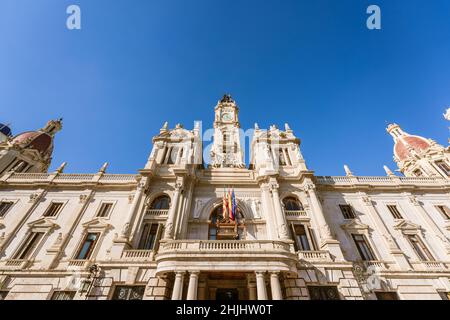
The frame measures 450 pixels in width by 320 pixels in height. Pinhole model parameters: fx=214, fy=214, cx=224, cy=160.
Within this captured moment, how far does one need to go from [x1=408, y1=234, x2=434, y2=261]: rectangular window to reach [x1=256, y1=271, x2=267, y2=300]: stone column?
15.4 m

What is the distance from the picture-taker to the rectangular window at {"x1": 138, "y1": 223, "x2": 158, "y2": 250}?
18734 mm

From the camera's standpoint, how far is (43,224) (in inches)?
802

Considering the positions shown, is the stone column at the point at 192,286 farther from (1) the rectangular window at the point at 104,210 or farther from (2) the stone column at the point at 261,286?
(1) the rectangular window at the point at 104,210

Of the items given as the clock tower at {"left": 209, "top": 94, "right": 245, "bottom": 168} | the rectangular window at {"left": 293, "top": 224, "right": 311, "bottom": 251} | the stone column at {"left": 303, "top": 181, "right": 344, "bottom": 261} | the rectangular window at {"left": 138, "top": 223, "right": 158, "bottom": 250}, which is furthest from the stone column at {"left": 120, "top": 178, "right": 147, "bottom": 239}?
the stone column at {"left": 303, "top": 181, "right": 344, "bottom": 261}

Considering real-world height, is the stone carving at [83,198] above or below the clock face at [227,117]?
below

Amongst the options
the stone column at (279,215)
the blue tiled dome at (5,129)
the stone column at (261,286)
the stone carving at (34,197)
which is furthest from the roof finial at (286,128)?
the blue tiled dome at (5,129)

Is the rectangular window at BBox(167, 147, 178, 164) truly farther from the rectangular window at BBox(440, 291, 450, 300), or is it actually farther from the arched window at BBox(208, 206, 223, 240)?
the rectangular window at BBox(440, 291, 450, 300)

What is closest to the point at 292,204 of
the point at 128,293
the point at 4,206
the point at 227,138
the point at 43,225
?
the point at 227,138

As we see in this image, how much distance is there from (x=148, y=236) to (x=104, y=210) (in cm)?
620

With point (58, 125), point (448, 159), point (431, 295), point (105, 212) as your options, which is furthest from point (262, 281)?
point (58, 125)

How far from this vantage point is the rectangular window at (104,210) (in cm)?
2139

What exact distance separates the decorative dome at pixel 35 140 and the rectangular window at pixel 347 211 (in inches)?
1692

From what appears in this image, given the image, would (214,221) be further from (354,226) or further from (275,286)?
(354,226)
